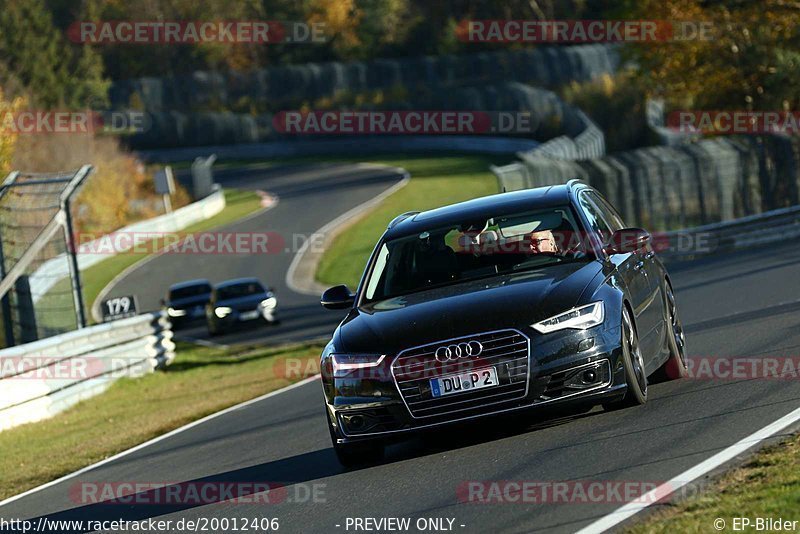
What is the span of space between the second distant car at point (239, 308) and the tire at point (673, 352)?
69.3 ft

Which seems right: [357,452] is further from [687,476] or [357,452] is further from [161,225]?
[161,225]

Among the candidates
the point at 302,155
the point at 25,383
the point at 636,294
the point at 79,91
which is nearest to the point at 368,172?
the point at 302,155

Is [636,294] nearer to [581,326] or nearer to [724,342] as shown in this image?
[581,326]

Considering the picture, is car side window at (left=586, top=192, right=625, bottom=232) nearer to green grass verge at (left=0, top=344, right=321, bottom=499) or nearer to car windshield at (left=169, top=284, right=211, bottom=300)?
green grass verge at (left=0, top=344, right=321, bottom=499)

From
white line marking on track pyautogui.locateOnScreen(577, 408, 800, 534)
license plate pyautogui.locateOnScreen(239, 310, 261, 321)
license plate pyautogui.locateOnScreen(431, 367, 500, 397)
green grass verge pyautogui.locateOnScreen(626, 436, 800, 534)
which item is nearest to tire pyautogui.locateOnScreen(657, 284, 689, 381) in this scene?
white line marking on track pyautogui.locateOnScreen(577, 408, 800, 534)

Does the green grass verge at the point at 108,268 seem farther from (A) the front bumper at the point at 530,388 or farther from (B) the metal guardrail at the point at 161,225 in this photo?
(A) the front bumper at the point at 530,388

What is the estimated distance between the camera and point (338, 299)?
34.4ft

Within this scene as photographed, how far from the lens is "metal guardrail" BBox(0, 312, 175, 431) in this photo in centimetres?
1709

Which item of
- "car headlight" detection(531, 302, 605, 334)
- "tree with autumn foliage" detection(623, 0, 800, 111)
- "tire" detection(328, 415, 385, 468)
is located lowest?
"tire" detection(328, 415, 385, 468)

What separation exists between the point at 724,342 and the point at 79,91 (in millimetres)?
86882

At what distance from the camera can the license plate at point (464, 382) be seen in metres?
8.94

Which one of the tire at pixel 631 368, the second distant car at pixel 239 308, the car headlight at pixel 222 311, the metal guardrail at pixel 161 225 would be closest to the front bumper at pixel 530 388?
the tire at pixel 631 368

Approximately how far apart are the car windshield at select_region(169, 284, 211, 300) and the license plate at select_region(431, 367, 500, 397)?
29543 mm

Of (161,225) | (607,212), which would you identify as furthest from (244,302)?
(161,225)
